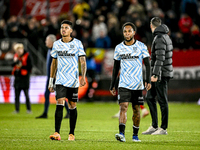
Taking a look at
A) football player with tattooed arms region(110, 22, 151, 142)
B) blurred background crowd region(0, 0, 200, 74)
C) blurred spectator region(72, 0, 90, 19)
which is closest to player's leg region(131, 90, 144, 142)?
football player with tattooed arms region(110, 22, 151, 142)

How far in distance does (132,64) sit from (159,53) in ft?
4.72

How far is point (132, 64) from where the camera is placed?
8242mm

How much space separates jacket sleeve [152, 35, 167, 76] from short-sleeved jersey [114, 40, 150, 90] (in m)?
1.22

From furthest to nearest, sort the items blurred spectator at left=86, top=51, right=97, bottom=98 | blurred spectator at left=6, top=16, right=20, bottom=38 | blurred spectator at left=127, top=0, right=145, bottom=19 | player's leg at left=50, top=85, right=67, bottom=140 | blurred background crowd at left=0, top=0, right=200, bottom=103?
blurred spectator at left=127, top=0, right=145, bottom=19, blurred spectator at left=6, top=16, right=20, bottom=38, blurred background crowd at left=0, top=0, right=200, bottom=103, blurred spectator at left=86, top=51, right=97, bottom=98, player's leg at left=50, top=85, right=67, bottom=140

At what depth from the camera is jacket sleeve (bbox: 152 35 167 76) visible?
9.45 m

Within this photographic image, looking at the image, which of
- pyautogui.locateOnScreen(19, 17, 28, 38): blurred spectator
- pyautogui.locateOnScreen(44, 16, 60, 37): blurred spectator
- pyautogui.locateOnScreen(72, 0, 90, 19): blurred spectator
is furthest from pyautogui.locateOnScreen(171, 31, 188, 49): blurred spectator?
pyautogui.locateOnScreen(19, 17, 28, 38): blurred spectator

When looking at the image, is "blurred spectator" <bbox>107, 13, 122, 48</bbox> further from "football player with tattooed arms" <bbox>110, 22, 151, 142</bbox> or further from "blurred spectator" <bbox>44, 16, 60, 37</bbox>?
"football player with tattooed arms" <bbox>110, 22, 151, 142</bbox>

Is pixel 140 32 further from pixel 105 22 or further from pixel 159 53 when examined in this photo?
pixel 159 53

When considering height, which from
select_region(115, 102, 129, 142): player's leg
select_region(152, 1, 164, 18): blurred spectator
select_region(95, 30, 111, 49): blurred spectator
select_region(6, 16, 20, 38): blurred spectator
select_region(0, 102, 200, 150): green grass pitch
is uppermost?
select_region(152, 1, 164, 18): blurred spectator

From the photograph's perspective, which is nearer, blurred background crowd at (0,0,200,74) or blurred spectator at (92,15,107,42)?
blurred background crowd at (0,0,200,74)

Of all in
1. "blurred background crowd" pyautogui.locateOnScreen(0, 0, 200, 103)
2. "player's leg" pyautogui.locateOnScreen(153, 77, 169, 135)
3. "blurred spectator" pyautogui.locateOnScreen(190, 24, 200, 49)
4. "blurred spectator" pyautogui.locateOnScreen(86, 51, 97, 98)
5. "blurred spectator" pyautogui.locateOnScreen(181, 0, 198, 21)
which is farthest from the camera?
"blurred spectator" pyautogui.locateOnScreen(181, 0, 198, 21)

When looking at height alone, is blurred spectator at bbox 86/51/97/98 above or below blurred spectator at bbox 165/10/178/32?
below

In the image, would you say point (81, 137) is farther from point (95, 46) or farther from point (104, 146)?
point (95, 46)

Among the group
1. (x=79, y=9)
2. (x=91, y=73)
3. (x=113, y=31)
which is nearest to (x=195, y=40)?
(x=113, y=31)
